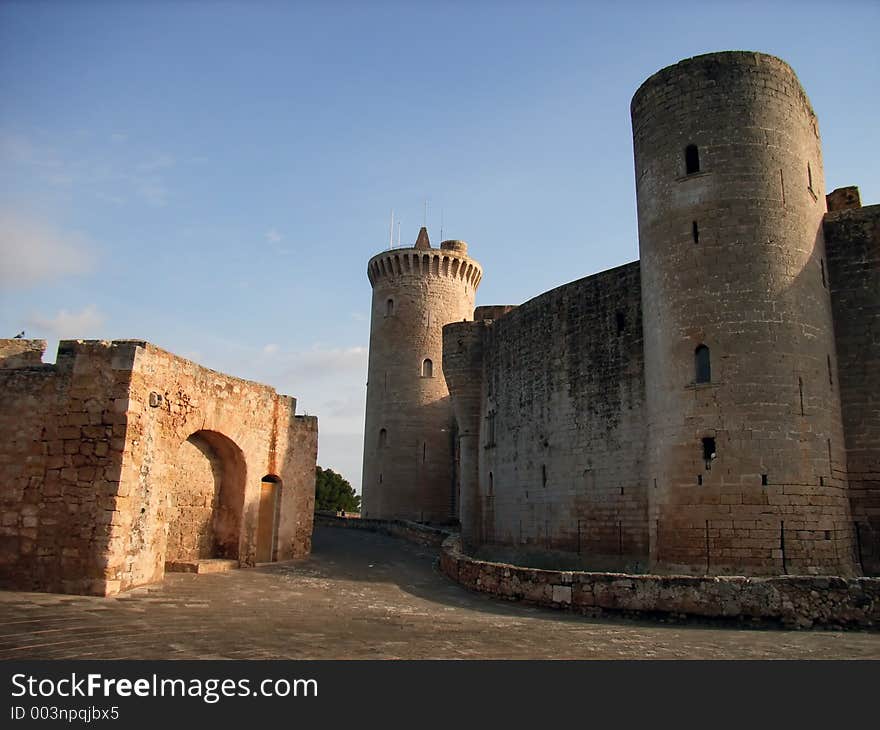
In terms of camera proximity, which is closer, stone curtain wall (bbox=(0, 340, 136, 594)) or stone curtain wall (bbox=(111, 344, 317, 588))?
stone curtain wall (bbox=(0, 340, 136, 594))

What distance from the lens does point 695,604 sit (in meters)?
10.2

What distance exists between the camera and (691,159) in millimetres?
14602

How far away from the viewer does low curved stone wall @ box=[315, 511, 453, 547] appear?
77.2 ft

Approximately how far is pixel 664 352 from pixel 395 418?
21.4 metres

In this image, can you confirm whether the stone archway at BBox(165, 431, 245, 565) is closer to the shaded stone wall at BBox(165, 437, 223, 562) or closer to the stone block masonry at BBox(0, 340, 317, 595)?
the shaded stone wall at BBox(165, 437, 223, 562)

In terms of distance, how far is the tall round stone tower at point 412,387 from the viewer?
33.8m

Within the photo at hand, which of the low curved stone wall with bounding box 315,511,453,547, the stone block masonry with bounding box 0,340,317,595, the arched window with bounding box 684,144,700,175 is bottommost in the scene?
the low curved stone wall with bounding box 315,511,453,547

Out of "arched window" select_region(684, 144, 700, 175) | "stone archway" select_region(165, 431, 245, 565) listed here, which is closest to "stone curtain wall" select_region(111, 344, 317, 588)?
"stone archway" select_region(165, 431, 245, 565)

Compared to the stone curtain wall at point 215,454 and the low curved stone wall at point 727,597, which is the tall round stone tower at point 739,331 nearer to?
the low curved stone wall at point 727,597

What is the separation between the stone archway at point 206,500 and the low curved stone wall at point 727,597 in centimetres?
743

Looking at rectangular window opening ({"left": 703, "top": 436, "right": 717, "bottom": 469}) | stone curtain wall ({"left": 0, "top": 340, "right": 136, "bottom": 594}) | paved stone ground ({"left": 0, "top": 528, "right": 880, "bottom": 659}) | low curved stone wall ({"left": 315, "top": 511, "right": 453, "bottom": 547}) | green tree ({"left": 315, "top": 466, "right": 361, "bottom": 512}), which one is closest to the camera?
paved stone ground ({"left": 0, "top": 528, "right": 880, "bottom": 659})

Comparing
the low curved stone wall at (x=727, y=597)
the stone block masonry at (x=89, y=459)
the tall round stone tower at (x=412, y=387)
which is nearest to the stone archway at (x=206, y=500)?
the stone block masonry at (x=89, y=459)

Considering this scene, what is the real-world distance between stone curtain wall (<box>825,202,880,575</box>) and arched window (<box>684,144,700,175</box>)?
10.9ft
